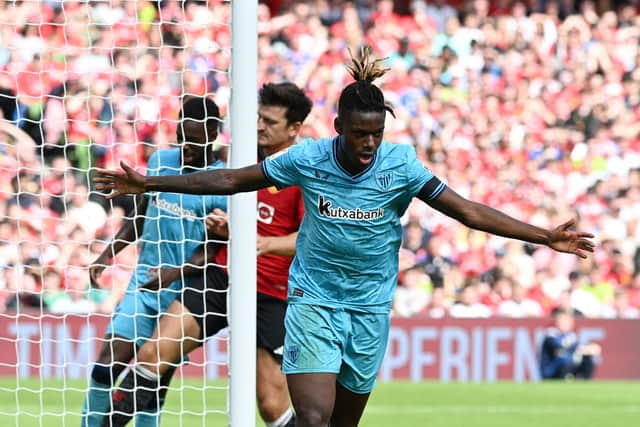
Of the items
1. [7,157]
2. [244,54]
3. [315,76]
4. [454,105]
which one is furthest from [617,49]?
[244,54]

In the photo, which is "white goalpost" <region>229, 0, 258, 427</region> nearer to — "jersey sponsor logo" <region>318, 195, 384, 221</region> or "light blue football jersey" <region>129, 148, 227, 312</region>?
"light blue football jersey" <region>129, 148, 227, 312</region>

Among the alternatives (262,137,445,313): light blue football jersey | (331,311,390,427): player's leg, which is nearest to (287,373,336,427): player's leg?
(331,311,390,427): player's leg

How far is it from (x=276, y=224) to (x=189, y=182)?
1545mm

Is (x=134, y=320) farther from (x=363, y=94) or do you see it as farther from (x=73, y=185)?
(x=73, y=185)

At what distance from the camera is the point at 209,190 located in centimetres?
584

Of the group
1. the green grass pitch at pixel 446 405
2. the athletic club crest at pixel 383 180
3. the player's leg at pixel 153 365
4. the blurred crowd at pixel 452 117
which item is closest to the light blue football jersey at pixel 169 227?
the player's leg at pixel 153 365

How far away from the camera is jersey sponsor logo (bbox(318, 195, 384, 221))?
19.1ft

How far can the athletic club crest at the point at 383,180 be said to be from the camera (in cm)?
584

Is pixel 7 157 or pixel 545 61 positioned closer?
pixel 7 157

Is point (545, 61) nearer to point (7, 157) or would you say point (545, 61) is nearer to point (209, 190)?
point (7, 157)

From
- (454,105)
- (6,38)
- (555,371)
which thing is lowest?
(555,371)

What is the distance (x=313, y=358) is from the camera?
5.79 meters

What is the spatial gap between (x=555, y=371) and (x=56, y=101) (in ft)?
22.0

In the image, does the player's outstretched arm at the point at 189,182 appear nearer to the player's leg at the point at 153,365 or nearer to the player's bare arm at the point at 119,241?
the player's leg at the point at 153,365
